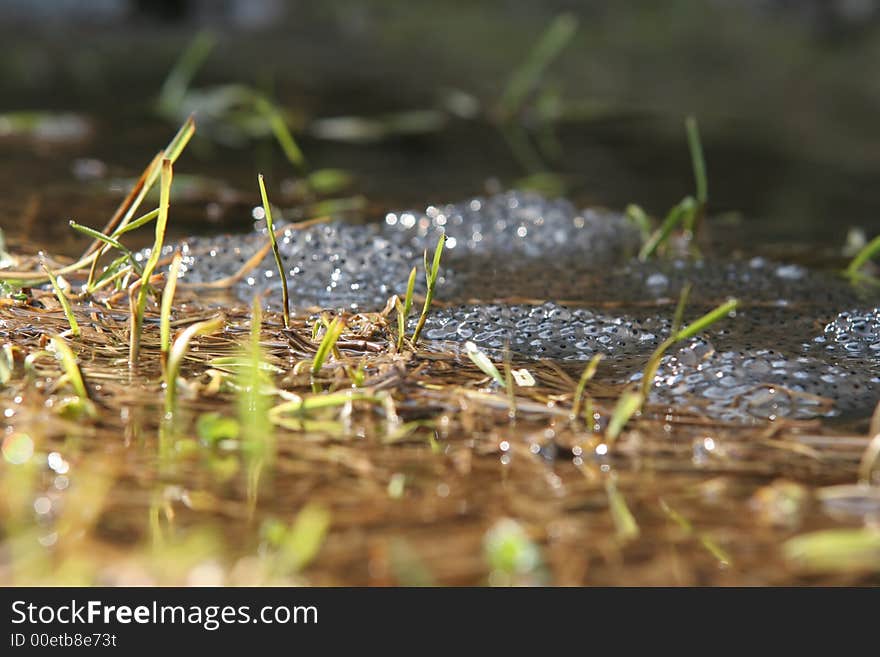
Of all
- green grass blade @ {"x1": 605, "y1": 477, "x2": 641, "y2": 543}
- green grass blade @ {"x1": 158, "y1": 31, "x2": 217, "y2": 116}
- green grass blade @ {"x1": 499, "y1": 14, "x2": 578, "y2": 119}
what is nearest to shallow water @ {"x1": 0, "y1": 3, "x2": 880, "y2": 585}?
green grass blade @ {"x1": 605, "y1": 477, "x2": 641, "y2": 543}

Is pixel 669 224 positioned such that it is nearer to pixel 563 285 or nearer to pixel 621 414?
pixel 563 285

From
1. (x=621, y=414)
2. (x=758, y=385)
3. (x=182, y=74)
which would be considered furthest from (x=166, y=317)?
(x=182, y=74)

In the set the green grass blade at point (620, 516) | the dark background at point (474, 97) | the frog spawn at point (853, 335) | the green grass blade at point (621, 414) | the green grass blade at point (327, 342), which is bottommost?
the green grass blade at point (620, 516)

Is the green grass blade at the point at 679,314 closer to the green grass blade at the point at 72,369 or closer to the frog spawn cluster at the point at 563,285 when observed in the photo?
the frog spawn cluster at the point at 563,285

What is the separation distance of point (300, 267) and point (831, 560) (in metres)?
1.24

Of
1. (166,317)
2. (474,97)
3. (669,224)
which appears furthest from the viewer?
(474,97)

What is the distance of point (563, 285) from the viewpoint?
6.50 ft

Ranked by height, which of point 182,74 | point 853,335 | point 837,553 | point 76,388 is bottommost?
point 837,553

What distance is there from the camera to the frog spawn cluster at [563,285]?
1384 mm

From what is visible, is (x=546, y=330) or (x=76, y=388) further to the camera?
(x=546, y=330)

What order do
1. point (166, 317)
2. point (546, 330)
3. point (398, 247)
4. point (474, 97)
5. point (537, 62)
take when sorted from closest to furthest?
1. point (166, 317)
2. point (546, 330)
3. point (398, 247)
4. point (474, 97)
5. point (537, 62)

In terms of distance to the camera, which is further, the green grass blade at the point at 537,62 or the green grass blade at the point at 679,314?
the green grass blade at the point at 537,62

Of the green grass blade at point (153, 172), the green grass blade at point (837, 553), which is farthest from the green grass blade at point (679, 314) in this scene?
the green grass blade at point (153, 172)
